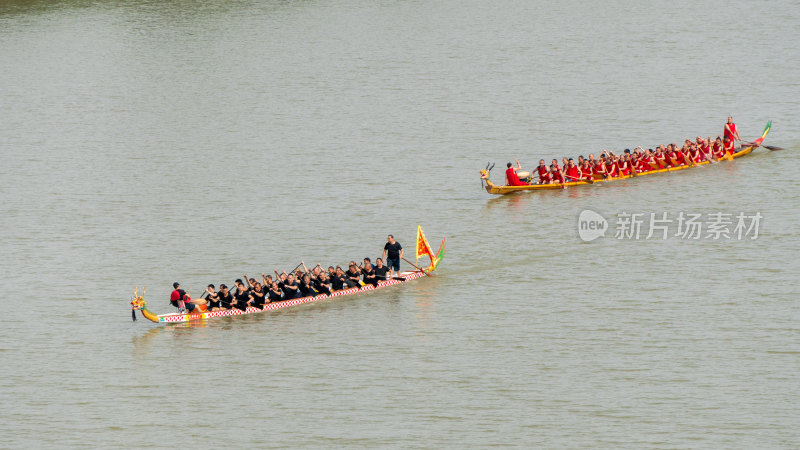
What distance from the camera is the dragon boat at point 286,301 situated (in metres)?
42.1

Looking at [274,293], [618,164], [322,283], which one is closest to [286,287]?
[274,293]

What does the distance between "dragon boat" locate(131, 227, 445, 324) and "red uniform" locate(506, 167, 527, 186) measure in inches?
413

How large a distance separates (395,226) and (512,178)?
25.1 feet

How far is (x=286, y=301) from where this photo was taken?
45000mm

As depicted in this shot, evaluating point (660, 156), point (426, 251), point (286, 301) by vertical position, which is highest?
point (660, 156)

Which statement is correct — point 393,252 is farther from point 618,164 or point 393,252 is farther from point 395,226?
point 618,164

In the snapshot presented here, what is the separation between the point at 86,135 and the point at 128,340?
39.1m

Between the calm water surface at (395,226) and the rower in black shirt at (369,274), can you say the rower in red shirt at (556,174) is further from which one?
the rower in black shirt at (369,274)

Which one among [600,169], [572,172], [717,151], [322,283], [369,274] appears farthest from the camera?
[717,151]

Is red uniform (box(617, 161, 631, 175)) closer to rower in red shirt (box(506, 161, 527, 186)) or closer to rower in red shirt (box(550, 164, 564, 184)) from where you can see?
rower in red shirt (box(550, 164, 564, 184))

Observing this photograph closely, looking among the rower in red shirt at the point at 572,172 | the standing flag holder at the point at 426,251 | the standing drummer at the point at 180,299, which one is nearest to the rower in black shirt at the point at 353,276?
the standing flag holder at the point at 426,251

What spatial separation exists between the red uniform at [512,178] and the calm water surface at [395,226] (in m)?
1.46

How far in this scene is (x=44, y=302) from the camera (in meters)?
47.2

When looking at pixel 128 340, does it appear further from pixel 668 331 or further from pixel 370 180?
pixel 370 180
